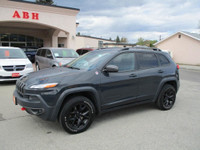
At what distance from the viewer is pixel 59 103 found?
122 inches

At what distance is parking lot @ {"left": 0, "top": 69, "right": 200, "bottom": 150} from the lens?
2.97 metres

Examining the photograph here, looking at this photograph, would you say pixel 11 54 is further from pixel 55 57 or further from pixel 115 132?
pixel 115 132

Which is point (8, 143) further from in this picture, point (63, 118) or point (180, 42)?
point (180, 42)

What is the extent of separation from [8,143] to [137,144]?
234cm

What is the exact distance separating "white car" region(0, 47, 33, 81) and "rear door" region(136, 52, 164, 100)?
216 inches

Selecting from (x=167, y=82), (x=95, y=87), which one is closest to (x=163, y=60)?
(x=167, y=82)

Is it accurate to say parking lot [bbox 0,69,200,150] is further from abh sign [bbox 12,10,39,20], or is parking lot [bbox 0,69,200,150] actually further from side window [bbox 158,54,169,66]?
abh sign [bbox 12,10,39,20]

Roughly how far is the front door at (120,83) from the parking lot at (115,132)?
0.56 metres

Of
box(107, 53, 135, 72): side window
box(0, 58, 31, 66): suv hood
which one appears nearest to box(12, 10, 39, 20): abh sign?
box(0, 58, 31, 66): suv hood

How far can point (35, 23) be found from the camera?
54.2ft

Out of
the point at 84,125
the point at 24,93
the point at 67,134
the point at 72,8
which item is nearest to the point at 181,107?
the point at 84,125

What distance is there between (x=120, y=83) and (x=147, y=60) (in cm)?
120

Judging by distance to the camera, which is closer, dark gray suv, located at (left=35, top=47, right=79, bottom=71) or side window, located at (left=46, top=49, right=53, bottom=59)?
dark gray suv, located at (left=35, top=47, right=79, bottom=71)

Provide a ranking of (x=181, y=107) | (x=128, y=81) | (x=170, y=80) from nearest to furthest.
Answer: (x=128, y=81) < (x=170, y=80) < (x=181, y=107)
